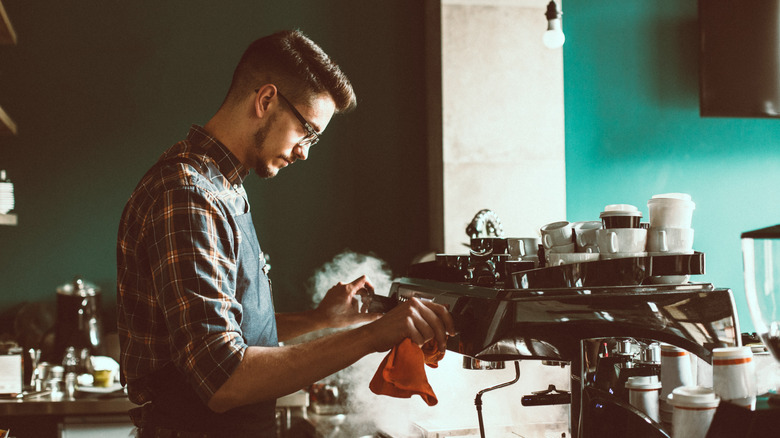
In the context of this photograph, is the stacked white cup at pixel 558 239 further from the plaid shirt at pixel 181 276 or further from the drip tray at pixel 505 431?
the plaid shirt at pixel 181 276

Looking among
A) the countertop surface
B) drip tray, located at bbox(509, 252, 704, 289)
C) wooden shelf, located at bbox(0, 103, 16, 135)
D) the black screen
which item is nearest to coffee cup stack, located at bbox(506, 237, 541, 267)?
drip tray, located at bbox(509, 252, 704, 289)

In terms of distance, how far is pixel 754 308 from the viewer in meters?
1.08

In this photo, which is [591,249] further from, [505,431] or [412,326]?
[505,431]

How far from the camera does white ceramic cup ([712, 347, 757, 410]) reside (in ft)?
3.96

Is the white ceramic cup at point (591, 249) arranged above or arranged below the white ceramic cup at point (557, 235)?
below

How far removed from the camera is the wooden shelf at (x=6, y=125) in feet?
9.80

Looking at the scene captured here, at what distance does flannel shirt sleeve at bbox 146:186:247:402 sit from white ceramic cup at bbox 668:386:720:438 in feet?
2.57

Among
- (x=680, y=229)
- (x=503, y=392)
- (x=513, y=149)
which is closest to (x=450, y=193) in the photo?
(x=513, y=149)

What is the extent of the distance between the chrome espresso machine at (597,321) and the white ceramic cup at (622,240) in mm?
97

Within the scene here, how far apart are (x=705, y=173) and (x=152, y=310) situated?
3197 millimetres

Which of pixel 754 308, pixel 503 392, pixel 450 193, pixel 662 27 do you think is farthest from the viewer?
pixel 662 27

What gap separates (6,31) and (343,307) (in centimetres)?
225

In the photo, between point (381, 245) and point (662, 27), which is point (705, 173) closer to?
point (662, 27)

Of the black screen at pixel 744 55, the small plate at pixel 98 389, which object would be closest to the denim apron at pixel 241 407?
the small plate at pixel 98 389
